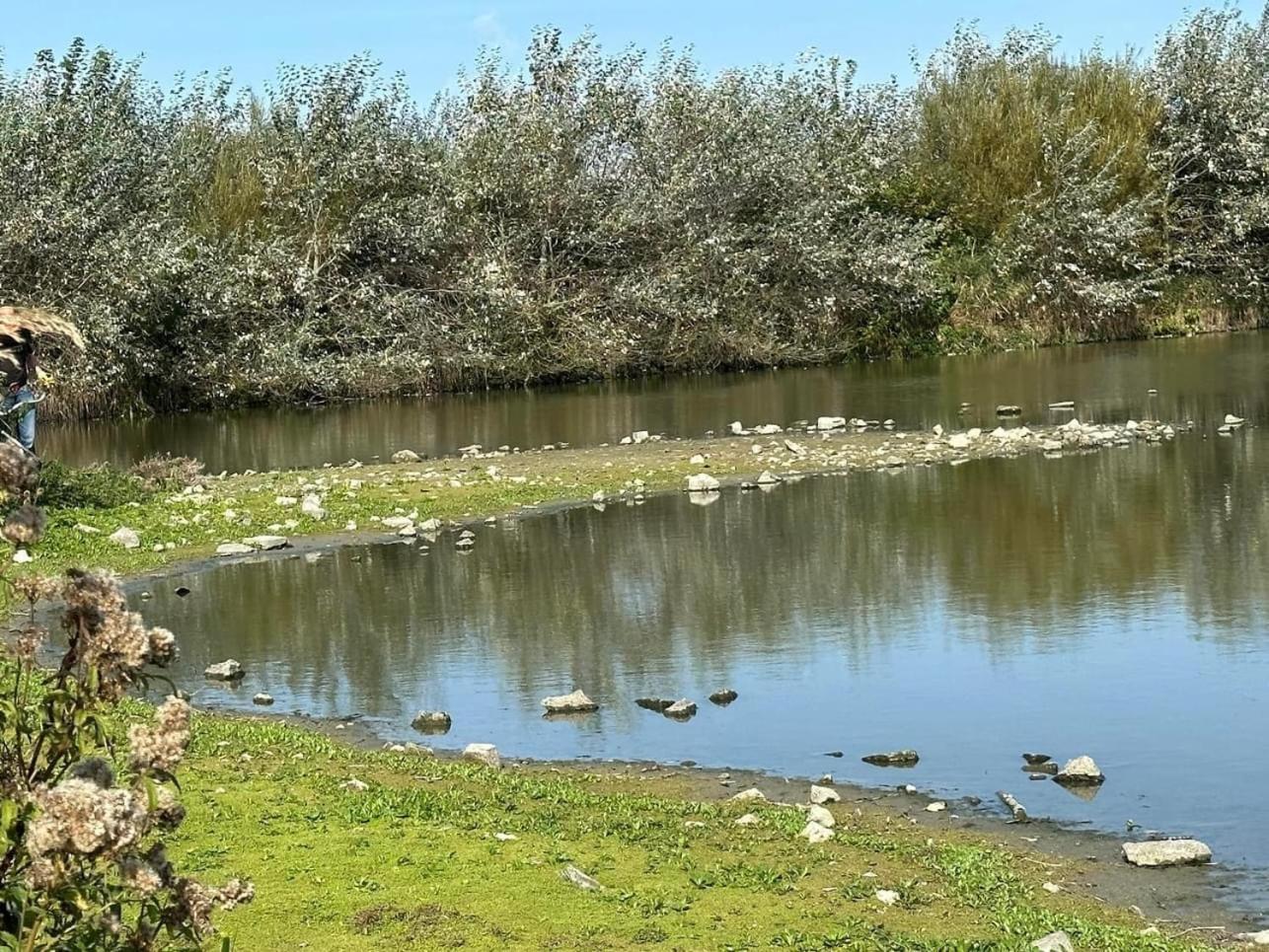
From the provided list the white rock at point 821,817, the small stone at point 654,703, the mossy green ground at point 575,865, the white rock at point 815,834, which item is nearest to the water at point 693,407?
the small stone at point 654,703

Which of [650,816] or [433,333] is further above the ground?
[433,333]

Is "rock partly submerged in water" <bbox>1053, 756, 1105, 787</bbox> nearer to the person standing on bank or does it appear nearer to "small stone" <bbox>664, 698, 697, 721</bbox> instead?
"small stone" <bbox>664, 698, 697, 721</bbox>

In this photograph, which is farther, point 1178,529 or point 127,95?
point 127,95

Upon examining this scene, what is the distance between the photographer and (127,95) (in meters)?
45.8

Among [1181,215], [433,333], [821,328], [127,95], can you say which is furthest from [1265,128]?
[127,95]

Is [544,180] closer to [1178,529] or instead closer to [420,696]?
[1178,529]

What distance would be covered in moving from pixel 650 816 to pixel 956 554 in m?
10.3

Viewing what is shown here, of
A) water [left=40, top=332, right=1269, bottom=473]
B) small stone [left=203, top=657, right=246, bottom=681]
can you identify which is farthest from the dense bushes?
small stone [left=203, top=657, right=246, bottom=681]

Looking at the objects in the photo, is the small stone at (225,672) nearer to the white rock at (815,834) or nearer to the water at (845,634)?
the water at (845,634)

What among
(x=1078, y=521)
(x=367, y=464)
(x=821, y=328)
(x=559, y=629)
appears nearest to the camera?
(x=559, y=629)

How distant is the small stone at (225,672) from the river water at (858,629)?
154 mm

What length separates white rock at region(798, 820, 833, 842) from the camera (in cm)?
877

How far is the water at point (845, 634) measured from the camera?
1127 cm

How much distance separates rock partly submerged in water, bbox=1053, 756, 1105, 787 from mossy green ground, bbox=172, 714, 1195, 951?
135 cm
